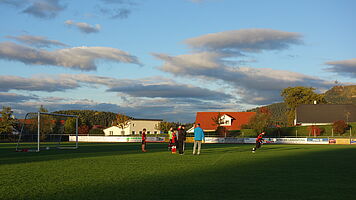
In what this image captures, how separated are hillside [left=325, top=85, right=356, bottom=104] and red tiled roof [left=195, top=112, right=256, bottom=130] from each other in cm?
3232

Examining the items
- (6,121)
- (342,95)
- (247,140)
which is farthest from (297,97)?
(6,121)

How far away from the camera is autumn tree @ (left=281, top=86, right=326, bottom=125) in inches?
3558

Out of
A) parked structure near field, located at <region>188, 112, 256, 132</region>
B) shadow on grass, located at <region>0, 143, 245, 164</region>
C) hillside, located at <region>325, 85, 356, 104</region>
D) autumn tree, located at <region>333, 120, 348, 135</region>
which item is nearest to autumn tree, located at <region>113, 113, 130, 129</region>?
parked structure near field, located at <region>188, 112, 256, 132</region>

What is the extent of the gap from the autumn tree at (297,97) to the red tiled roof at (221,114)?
881 cm

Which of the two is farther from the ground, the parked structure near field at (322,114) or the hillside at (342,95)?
the hillside at (342,95)

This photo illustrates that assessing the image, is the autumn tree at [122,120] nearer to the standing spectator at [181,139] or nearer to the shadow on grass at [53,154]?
the shadow on grass at [53,154]

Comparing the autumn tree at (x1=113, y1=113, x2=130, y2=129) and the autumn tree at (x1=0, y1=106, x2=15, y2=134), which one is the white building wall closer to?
the autumn tree at (x1=113, y1=113, x2=130, y2=129)

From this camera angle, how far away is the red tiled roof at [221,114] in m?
90.1

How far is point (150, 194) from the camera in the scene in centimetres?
920

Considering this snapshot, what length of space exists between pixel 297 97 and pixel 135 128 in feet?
141

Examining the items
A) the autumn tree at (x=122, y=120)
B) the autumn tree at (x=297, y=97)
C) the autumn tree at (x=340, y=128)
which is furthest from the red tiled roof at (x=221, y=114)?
the autumn tree at (x=340, y=128)

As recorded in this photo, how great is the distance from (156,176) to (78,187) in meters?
3.21

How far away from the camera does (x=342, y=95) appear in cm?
11919

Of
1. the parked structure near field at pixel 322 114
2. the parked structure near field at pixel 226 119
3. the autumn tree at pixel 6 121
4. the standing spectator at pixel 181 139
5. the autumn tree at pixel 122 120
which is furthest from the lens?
the autumn tree at pixel 122 120
